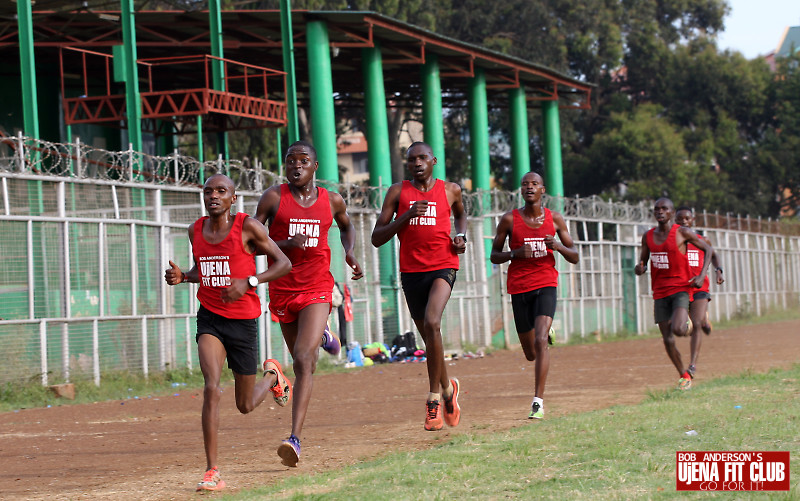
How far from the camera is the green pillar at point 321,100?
26.2 m

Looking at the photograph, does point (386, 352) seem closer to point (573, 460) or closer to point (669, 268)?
point (669, 268)

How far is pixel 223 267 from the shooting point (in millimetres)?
7082

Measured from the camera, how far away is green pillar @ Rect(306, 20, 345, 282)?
2616 cm

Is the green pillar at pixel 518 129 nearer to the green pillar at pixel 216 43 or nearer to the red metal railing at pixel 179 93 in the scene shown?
the red metal railing at pixel 179 93

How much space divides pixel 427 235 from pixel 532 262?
74.0 inches

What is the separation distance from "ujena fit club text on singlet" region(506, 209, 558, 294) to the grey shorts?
113 inches

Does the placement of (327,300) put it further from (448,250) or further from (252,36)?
(252,36)

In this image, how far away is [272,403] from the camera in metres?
12.9

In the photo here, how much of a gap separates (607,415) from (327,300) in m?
2.83

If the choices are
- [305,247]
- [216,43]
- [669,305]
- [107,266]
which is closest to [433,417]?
[305,247]

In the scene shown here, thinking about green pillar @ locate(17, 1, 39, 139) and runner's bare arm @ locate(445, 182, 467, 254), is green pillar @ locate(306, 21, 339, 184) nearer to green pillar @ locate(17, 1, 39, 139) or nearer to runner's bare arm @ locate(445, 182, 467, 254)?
green pillar @ locate(17, 1, 39, 139)

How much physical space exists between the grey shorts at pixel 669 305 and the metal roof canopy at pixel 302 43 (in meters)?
14.6

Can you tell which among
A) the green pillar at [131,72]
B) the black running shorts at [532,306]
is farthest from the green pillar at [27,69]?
the black running shorts at [532,306]

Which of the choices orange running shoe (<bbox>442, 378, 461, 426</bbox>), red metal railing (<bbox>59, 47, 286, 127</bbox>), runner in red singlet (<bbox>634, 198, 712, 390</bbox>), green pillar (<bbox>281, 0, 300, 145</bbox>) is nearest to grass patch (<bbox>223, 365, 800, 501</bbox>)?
orange running shoe (<bbox>442, 378, 461, 426</bbox>)
